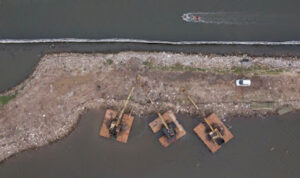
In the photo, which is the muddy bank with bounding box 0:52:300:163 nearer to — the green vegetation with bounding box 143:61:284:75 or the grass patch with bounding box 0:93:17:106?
the green vegetation with bounding box 143:61:284:75

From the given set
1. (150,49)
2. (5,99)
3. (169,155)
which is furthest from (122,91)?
(5,99)

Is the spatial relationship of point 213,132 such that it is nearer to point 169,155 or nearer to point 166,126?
point 166,126

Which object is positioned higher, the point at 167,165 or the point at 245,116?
the point at 245,116

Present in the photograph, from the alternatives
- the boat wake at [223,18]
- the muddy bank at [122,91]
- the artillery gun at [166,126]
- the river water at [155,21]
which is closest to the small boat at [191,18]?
the boat wake at [223,18]

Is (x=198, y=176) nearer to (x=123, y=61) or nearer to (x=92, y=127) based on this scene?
(x=92, y=127)

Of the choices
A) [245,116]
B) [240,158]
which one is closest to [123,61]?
[245,116]

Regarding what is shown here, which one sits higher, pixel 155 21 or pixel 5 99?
pixel 155 21

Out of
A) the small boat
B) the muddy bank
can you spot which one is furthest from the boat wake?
the muddy bank
